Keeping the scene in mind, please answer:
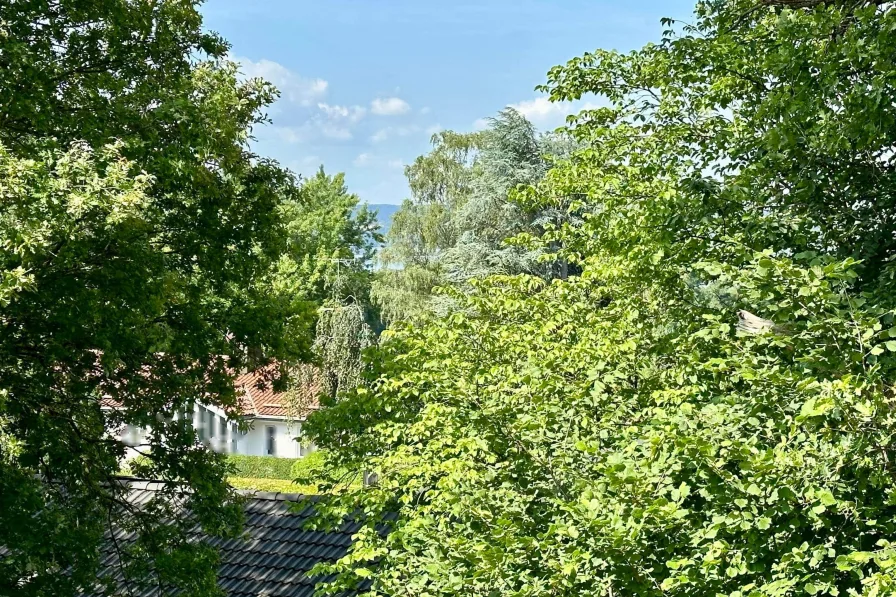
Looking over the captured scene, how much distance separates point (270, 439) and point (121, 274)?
3014 cm

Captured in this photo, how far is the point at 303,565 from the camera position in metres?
9.55

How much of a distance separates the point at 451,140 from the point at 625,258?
27417mm

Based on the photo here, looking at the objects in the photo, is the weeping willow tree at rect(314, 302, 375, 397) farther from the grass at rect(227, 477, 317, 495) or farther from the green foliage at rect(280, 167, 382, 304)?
the grass at rect(227, 477, 317, 495)

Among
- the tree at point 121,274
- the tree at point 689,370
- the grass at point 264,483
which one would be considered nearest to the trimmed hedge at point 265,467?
the grass at point 264,483

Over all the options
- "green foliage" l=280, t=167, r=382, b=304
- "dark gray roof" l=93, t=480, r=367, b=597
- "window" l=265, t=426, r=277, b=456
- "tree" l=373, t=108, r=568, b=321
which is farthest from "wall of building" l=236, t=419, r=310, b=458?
"dark gray roof" l=93, t=480, r=367, b=597

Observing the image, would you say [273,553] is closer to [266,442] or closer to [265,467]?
[265,467]

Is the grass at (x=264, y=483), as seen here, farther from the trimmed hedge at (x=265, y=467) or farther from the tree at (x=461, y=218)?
the tree at (x=461, y=218)

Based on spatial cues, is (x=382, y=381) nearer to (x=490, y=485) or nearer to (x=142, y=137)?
(x=490, y=485)

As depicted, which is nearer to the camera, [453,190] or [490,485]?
[490,485]

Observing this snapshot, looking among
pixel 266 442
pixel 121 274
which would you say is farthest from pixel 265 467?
pixel 121 274

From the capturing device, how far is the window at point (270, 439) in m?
35.9

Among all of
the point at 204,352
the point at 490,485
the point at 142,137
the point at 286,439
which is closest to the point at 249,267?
the point at 204,352

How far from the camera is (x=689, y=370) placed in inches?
223

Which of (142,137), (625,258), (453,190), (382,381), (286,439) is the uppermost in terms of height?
(453,190)
